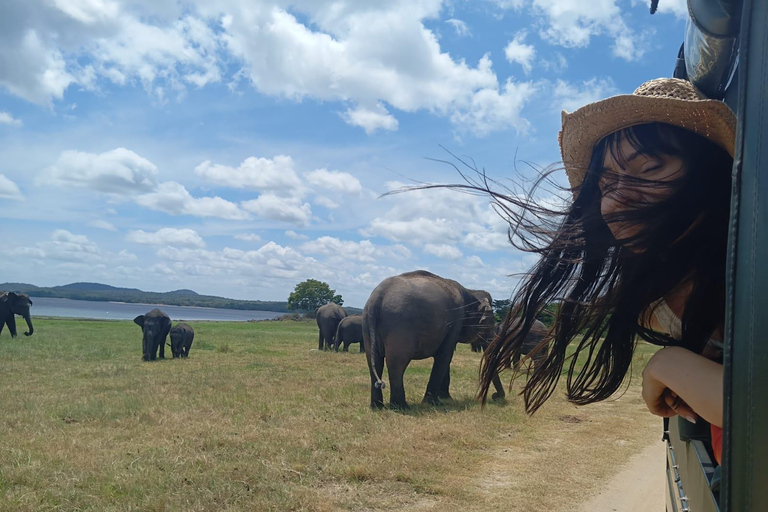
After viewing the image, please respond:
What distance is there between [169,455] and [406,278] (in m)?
4.59

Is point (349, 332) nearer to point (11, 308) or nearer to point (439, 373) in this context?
point (439, 373)

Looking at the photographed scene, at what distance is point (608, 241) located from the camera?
6.30 feet

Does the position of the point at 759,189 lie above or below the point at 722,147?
below

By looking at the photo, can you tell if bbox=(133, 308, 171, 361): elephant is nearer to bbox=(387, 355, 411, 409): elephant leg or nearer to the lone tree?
bbox=(387, 355, 411, 409): elephant leg

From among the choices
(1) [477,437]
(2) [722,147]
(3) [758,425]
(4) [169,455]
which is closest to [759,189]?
(3) [758,425]

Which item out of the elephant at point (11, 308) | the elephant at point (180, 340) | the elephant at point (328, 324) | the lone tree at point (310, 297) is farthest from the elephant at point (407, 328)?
the lone tree at point (310, 297)

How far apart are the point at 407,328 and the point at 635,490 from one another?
4.05 meters

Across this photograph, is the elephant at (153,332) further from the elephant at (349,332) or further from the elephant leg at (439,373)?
the elephant leg at (439,373)

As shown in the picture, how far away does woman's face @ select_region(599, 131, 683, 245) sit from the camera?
62.9 inches

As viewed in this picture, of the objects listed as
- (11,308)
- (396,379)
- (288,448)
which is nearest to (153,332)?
(11,308)

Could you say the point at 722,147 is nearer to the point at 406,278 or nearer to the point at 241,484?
the point at 241,484

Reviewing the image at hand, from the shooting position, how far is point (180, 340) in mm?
17109

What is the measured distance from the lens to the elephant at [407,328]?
28.0 feet

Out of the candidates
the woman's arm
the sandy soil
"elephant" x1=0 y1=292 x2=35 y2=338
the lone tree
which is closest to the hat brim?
the woman's arm
